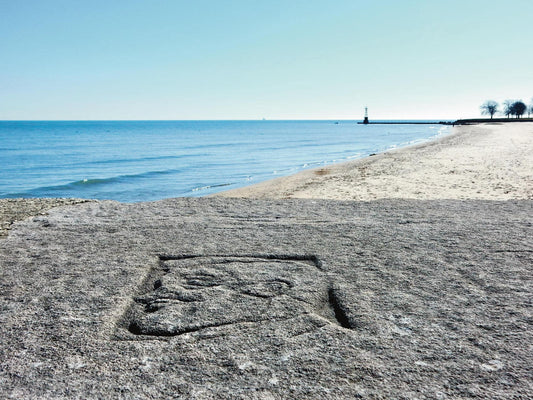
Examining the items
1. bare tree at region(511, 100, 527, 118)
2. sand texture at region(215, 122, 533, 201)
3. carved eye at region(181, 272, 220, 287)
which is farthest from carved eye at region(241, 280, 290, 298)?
bare tree at region(511, 100, 527, 118)

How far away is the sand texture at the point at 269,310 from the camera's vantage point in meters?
2.02

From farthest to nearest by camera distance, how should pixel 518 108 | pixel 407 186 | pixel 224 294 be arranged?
pixel 518 108 → pixel 407 186 → pixel 224 294

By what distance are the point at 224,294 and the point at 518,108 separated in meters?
102

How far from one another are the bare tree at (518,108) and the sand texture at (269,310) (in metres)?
98.9

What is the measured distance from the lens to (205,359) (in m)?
2.21

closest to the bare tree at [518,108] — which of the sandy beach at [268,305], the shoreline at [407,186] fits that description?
the shoreline at [407,186]

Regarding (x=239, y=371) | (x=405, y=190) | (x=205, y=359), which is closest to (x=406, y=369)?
(x=239, y=371)

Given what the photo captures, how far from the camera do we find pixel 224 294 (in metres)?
3.05

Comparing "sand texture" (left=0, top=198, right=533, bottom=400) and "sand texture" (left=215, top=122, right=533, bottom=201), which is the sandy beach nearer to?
"sand texture" (left=0, top=198, right=533, bottom=400)

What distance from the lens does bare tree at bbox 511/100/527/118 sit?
8788cm

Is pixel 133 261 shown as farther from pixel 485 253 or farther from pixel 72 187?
pixel 72 187

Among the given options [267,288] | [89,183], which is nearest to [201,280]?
[267,288]

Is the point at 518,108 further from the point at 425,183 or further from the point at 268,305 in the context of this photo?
the point at 268,305

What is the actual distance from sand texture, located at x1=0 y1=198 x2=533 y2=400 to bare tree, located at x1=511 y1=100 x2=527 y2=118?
98892 millimetres
